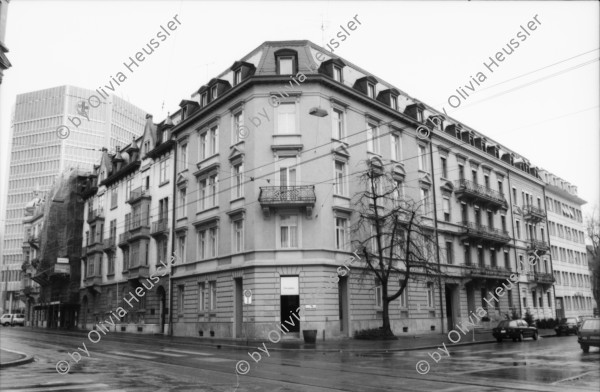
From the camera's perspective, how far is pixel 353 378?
1382 cm

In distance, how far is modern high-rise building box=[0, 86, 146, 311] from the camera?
220ft

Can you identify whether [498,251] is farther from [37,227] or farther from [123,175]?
[37,227]

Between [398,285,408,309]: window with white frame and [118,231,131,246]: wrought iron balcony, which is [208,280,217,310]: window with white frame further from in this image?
[118,231,131,246]: wrought iron balcony

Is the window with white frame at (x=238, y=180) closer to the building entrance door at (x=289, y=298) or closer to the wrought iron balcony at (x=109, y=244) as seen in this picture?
the building entrance door at (x=289, y=298)

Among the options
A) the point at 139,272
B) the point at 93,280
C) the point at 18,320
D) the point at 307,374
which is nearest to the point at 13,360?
the point at 307,374

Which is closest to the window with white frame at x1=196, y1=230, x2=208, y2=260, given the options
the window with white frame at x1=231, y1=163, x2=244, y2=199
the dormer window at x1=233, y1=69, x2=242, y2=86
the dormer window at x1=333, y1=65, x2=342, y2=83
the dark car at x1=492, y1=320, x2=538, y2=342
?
the window with white frame at x1=231, y1=163, x2=244, y2=199

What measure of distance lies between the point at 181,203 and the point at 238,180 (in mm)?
7973

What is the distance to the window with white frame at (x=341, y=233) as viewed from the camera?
32219mm

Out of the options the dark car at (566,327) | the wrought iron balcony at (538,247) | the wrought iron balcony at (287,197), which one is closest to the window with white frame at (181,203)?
the wrought iron balcony at (287,197)

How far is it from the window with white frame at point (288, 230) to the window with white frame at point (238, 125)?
6213 mm

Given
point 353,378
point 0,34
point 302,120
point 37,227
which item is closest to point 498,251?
point 302,120

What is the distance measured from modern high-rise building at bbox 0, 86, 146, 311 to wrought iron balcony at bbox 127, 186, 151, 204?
10809 mm

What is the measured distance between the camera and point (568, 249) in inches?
2687

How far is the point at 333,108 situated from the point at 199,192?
37.0 ft
